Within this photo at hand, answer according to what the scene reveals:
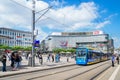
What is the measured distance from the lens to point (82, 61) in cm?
3856

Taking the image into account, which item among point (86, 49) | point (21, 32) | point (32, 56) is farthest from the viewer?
point (21, 32)

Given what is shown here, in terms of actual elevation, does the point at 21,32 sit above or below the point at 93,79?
above

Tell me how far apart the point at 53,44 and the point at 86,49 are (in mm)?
161217

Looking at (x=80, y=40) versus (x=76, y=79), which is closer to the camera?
(x=76, y=79)

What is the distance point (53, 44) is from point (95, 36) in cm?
3551

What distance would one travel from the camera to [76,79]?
54.2 ft

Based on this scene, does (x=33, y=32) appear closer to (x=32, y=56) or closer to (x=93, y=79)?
(x=32, y=56)

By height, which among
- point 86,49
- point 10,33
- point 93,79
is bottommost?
point 93,79

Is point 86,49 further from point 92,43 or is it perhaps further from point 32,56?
point 92,43

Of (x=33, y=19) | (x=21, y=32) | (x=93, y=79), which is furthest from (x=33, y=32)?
(x=21, y=32)

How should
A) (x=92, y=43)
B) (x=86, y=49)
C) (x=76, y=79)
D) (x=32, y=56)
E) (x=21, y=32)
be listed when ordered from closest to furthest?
(x=76, y=79), (x=32, y=56), (x=86, y=49), (x=21, y=32), (x=92, y=43)

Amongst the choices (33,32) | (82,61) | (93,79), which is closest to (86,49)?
(82,61)

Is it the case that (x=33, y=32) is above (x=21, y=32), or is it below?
below

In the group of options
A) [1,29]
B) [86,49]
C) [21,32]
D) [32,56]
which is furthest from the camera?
[21,32]
